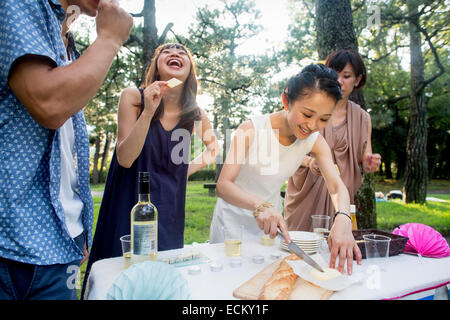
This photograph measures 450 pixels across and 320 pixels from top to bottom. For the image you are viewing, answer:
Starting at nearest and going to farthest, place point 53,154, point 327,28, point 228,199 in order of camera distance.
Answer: point 53,154
point 228,199
point 327,28

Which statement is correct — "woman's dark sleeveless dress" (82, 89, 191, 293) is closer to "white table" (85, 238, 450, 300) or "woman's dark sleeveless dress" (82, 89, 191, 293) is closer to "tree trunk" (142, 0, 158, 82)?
"white table" (85, 238, 450, 300)

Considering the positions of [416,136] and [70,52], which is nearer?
[70,52]

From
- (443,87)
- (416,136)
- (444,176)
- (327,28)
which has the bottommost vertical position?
(444,176)

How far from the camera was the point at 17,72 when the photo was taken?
0.79 metres

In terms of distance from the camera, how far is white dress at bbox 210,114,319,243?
1972 millimetres

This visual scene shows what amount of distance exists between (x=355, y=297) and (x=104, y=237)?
1371 mm

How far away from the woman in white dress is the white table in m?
→ 0.21

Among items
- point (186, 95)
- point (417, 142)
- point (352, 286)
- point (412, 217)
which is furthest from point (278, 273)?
point (417, 142)

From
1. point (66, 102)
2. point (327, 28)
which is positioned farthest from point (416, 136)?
point (66, 102)

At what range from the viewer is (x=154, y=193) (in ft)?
6.04

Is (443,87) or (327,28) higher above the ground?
(443,87)

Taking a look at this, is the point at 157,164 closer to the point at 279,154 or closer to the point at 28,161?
the point at 279,154

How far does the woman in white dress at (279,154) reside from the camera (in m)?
1.69
